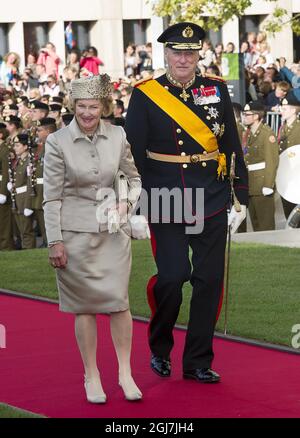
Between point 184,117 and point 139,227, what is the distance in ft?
2.17

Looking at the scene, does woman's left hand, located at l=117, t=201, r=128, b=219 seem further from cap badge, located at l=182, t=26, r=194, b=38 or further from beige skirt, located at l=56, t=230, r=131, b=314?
cap badge, located at l=182, t=26, r=194, b=38

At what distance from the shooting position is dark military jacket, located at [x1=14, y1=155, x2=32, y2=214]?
16.2 metres

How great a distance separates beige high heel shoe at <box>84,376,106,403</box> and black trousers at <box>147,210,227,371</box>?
735 millimetres

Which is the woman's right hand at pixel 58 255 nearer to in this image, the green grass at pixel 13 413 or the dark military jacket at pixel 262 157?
the green grass at pixel 13 413

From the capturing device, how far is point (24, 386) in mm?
7816

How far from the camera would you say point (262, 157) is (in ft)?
52.9

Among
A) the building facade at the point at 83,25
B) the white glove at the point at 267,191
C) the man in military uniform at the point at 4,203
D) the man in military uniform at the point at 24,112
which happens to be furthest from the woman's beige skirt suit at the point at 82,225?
the building facade at the point at 83,25

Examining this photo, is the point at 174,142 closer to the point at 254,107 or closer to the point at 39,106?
the point at 254,107

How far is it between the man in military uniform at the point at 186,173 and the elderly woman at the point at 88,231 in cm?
50

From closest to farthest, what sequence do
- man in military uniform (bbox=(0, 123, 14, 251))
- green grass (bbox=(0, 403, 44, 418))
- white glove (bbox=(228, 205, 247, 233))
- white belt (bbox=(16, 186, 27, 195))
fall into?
green grass (bbox=(0, 403, 44, 418)) → white glove (bbox=(228, 205, 247, 233)) → white belt (bbox=(16, 186, 27, 195)) → man in military uniform (bbox=(0, 123, 14, 251))

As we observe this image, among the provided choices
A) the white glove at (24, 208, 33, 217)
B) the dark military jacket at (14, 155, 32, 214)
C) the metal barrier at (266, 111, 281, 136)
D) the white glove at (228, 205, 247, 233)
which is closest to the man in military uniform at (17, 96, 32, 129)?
the dark military jacket at (14, 155, 32, 214)

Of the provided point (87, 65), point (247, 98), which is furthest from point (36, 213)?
point (87, 65)

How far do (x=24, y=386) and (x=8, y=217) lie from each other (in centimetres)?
921

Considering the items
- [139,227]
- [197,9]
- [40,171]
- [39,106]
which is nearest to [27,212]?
[40,171]
